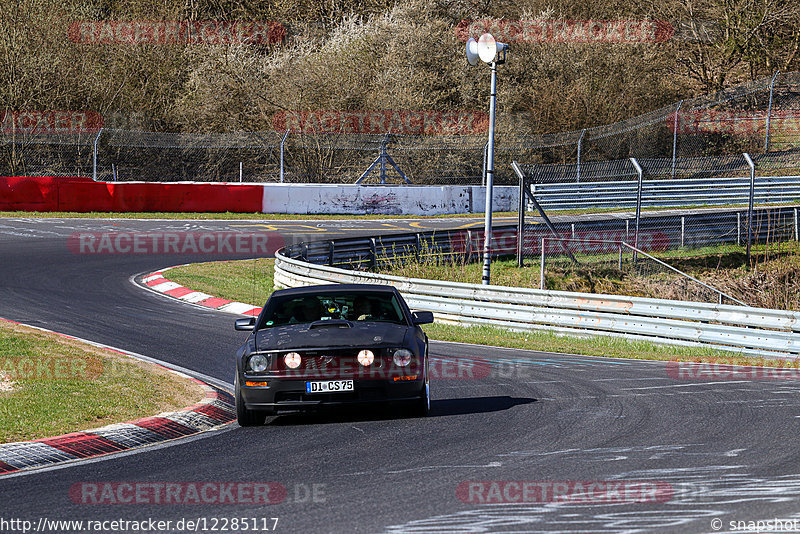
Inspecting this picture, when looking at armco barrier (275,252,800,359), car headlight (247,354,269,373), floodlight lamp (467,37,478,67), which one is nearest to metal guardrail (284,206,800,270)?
armco barrier (275,252,800,359)

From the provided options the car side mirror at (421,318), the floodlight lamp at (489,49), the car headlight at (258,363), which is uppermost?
the floodlight lamp at (489,49)

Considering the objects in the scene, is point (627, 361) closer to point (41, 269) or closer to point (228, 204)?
point (41, 269)

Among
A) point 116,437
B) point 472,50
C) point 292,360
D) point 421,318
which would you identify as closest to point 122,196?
point 472,50

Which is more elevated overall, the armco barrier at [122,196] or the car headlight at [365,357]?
the armco barrier at [122,196]

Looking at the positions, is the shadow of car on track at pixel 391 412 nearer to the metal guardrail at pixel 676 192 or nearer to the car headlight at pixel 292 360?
the car headlight at pixel 292 360

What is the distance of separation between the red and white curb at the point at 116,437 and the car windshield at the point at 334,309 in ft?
3.36

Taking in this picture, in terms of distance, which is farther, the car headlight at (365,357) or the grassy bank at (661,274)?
the grassy bank at (661,274)

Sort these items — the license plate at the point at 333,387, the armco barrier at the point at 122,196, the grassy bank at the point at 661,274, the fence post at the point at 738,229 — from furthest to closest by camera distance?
the armco barrier at the point at 122,196 → the fence post at the point at 738,229 → the grassy bank at the point at 661,274 → the license plate at the point at 333,387

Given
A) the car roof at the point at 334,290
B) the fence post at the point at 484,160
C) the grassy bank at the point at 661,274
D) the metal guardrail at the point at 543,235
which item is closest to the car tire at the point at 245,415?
the car roof at the point at 334,290

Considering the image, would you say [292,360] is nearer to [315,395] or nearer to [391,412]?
[315,395]

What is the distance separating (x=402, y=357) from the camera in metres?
8.84

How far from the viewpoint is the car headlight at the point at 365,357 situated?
8750 mm

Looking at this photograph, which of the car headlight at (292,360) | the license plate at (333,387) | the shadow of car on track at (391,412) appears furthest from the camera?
the shadow of car on track at (391,412)

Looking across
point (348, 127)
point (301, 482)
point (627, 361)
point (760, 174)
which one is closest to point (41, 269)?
point (627, 361)
